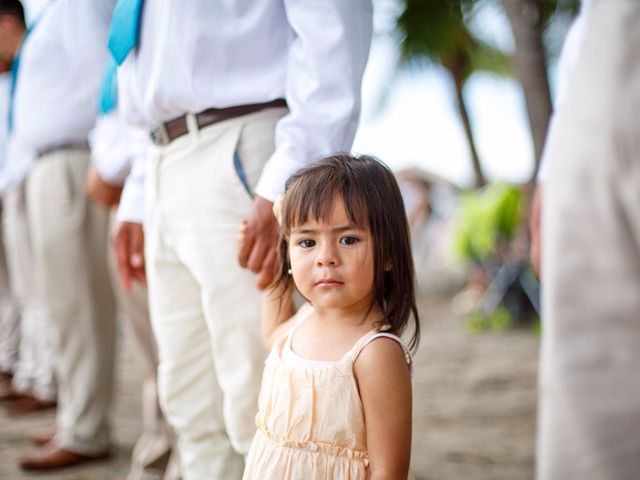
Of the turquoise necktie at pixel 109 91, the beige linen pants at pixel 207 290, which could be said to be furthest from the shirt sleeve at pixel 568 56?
the turquoise necktie at pixel 109 91

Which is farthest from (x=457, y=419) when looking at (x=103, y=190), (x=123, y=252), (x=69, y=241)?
(x=123, y=252)

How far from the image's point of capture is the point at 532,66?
4215 millimetres

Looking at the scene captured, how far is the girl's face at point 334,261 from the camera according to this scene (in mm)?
1530

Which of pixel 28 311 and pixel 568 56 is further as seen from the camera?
pixel 28 311

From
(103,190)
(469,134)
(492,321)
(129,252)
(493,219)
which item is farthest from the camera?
(469,134)

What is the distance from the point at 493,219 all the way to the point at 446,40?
21.2 feet

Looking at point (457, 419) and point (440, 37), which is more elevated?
point (440, 37)

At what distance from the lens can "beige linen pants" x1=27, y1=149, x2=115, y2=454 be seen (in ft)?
11.3

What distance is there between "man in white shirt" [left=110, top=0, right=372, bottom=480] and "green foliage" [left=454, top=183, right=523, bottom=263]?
6.38 metres

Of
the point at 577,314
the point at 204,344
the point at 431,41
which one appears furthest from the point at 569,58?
the point at 431,41

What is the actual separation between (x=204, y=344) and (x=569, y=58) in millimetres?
1114

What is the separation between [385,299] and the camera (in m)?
1.64

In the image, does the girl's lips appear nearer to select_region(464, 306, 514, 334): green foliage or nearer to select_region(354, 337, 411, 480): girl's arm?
select_region(354, 337, 411, 480): girl's arm

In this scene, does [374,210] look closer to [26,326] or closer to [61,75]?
[61,75]
